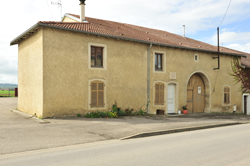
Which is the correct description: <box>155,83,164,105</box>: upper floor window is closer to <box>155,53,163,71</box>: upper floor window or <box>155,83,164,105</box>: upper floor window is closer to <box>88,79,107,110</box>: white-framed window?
<box>155,53,163,71</box>: upper floor window

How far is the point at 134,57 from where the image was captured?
567 inches

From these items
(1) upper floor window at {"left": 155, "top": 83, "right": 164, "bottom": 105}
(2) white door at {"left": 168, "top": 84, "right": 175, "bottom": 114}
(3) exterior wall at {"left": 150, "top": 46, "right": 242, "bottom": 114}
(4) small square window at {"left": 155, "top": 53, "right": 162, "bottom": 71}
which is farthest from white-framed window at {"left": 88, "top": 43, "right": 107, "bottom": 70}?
(2) white door at {"left": 168, "top": 84, "right": 175, "bottom": 114}

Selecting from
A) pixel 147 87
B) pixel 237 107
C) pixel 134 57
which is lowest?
pixel 237 107

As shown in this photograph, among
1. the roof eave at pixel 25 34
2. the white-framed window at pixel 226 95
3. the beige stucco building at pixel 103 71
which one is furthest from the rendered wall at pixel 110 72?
the white-framed window at pixel 226 95

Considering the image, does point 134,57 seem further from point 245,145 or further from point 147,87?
point 245,145

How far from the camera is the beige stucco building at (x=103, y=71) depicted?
37.7ft

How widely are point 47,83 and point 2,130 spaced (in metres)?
3.61

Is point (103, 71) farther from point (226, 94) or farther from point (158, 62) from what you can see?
point (226, 94)

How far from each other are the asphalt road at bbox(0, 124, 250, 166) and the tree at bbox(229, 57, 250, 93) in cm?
1473

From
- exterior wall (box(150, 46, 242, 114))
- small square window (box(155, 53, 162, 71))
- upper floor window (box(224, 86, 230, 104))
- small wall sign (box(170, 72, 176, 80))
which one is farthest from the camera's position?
upper floor window (box(224, 86, 230, 104))

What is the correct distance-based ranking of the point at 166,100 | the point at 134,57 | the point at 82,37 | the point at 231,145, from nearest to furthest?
the point at 231,145 < the point at 82,37 < the point at 134,57 < the point at 166,100

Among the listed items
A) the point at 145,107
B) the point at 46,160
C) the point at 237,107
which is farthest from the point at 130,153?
the point at 237,107

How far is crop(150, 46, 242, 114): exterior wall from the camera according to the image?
A: 629 inches

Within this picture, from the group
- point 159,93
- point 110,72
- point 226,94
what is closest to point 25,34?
point 110,72
